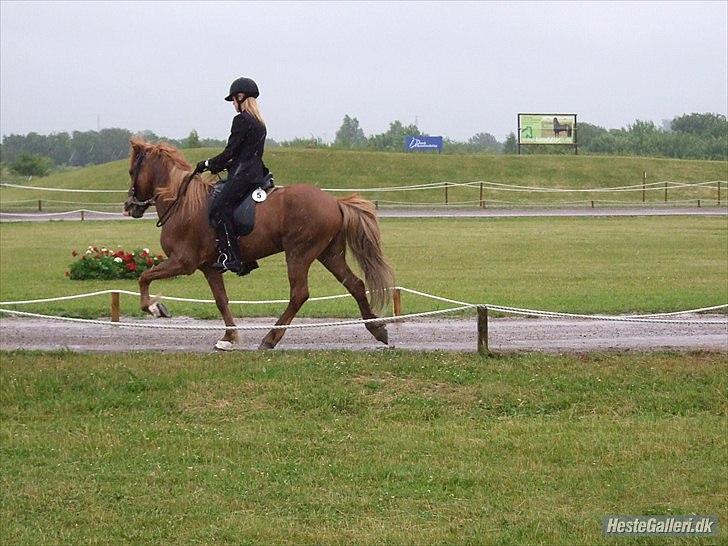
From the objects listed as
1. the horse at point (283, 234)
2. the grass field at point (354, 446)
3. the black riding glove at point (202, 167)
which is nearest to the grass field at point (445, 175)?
the horse at point (283, 234)

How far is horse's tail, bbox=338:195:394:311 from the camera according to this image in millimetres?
12586

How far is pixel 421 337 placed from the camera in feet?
46.4

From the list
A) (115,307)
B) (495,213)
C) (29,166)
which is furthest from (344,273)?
(29,166)

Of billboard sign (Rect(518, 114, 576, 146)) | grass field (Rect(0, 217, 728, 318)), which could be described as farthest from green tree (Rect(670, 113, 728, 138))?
grass field (Rect(0, 217, 728, 318))

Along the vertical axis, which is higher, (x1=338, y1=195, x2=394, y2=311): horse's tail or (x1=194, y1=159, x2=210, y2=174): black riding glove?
(x1=194, y1=159, x2=210, y2=174): black riding glove

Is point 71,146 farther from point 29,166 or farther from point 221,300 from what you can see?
point 221,300

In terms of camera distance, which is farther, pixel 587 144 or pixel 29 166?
pixel 587 144

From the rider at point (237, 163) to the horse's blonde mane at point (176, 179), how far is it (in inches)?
10.5

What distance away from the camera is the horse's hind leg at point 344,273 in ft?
42.0

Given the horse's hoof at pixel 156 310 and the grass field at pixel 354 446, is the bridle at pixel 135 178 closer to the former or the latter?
the horse's hoof at pixel 156 310

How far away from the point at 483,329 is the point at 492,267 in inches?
441

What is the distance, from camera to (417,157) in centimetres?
6212

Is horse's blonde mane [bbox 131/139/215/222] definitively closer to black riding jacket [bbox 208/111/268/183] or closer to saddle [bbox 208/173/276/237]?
saddle [bbox 208/173/276/237]

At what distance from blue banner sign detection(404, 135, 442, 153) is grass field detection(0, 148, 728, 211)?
7.90m
